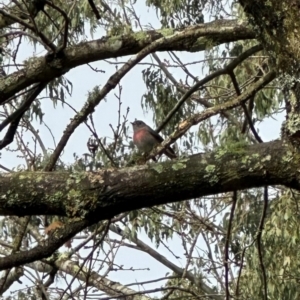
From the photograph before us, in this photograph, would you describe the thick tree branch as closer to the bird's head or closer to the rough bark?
the rough bark

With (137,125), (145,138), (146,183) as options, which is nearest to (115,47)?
(146,183)

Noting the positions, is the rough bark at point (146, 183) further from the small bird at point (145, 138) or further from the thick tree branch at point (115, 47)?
the small bird at point (145, 138)

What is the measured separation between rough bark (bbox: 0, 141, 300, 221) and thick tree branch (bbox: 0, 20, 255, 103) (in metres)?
0.80

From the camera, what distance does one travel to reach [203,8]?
293 inches

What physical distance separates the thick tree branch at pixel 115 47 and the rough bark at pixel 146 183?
0.80m

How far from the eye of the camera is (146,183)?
5.10 feet

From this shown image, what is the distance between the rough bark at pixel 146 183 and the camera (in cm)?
153

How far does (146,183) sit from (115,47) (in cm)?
116

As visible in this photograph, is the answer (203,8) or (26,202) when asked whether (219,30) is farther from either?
(203,8)

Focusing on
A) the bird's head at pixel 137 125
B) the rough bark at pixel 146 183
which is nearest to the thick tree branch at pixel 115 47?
the rough bark at pixel 146 183

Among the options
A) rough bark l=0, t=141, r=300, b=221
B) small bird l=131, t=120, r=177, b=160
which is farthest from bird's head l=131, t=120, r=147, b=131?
rough bark l=0, t=141, r=300, b=221

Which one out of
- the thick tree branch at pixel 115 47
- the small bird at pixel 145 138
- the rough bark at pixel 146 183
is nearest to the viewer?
the rough bark at pixel 146 183

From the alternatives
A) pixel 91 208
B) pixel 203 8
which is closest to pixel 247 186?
pixel 91 208

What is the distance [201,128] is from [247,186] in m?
6.58
